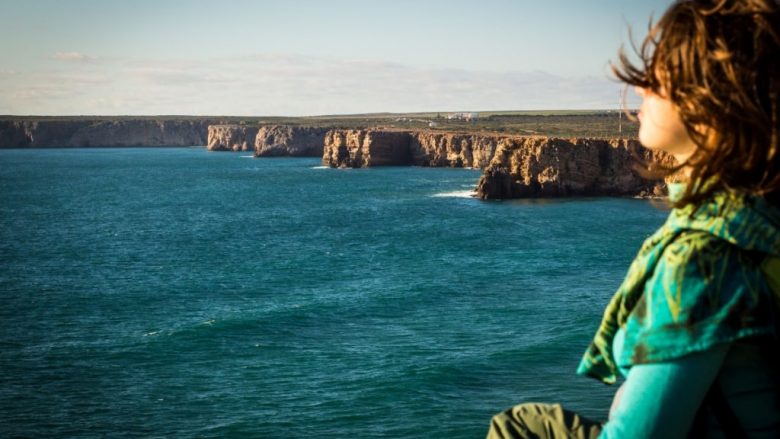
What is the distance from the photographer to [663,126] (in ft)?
5.72

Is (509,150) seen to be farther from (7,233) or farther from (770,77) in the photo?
(770,77)

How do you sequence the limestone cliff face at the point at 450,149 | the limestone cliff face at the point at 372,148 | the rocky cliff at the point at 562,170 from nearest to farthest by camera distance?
the rocky cliff at the point at 562,170, the limestone cliff face at the point at 450,149, the limestone cliff face at the point at 372,148

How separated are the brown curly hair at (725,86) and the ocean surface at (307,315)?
2118 centimetres

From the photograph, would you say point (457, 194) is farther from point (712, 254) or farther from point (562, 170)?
point (712, 254)

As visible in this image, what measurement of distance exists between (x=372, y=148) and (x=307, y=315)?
9879cm

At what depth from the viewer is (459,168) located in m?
130

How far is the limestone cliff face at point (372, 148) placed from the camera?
13450cm

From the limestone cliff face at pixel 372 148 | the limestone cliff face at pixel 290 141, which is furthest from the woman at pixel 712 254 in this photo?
the limestone cliff face at pixel 290 141

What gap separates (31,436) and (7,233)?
172 ft

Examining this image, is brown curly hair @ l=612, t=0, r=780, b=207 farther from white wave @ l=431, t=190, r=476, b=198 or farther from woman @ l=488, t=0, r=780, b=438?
white wave @ l=431, t=190, r=476, b=198

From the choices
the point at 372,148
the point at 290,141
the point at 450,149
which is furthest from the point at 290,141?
the point at 450,149

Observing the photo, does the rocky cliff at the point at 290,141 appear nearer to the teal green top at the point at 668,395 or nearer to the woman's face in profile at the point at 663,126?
the woman's face in profile at the point at 663,126

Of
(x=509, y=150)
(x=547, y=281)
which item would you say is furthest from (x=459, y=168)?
(x=547, y=281)

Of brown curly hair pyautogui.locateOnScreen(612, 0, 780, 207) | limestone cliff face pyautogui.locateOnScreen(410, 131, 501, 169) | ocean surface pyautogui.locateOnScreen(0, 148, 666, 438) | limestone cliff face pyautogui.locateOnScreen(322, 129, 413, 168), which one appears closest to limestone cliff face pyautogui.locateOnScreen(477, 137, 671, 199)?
ocean surface pyautogui.locateOnScreen(0, 148, 666, 438)
